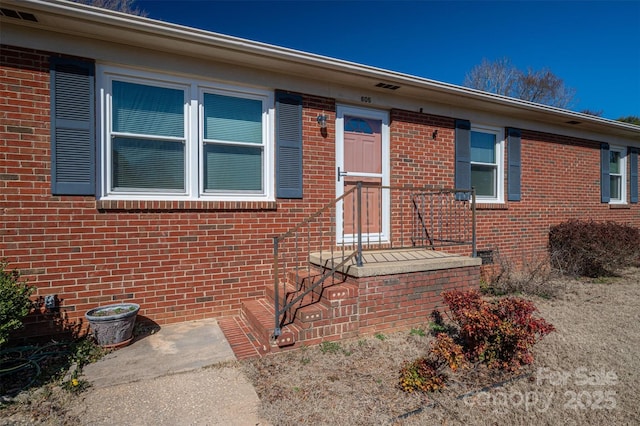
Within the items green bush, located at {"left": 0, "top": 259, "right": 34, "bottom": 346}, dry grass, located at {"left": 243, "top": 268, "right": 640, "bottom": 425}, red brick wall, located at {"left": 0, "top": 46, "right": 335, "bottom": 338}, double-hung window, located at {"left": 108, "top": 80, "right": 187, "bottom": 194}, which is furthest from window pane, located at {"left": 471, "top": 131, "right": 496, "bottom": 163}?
green bush, located at {"left": 0, "top": 259, "right": 34, "bottom": 346}

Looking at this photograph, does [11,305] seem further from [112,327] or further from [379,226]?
[379,226]

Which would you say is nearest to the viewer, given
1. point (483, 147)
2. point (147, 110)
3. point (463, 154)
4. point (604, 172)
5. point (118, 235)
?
point (118, 235)

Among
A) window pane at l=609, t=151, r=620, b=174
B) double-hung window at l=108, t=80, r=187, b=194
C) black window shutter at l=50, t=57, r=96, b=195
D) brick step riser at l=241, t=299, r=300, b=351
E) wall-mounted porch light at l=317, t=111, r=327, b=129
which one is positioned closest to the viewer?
brick step riser at l=241, t=299, r=300, b=351

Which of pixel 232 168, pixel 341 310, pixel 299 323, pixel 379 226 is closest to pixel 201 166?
pixel 232 168

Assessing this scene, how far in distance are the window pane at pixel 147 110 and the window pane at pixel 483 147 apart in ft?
17.0

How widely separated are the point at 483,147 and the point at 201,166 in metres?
5.27

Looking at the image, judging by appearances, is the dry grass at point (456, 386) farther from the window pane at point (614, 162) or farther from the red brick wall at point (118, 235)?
the window pane at point (614, 162)

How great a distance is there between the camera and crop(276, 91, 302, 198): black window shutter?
476 centimetres

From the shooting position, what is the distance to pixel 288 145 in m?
4.81

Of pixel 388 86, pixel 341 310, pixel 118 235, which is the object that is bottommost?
pixel 341 310

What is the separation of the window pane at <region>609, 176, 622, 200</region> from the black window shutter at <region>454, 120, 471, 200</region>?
5.33m

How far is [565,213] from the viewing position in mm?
7789

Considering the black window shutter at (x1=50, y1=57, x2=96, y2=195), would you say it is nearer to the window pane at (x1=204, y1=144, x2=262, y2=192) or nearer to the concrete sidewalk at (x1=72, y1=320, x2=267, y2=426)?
the window pane at (x1=204, y1=144, x2=262, y2=192)

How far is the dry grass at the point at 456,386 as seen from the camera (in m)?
2.48
